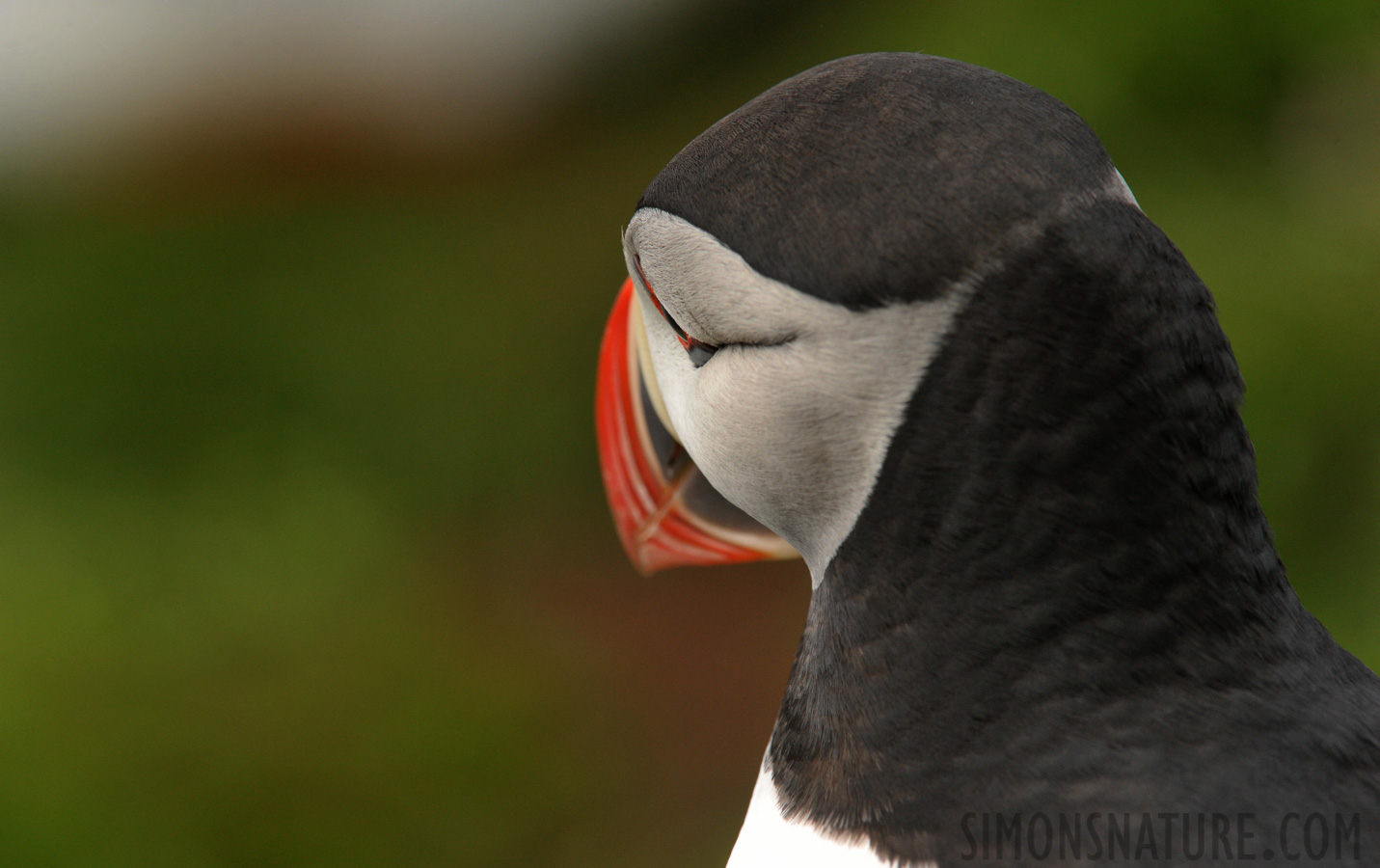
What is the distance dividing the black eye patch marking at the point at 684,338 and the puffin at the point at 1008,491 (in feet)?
0.25

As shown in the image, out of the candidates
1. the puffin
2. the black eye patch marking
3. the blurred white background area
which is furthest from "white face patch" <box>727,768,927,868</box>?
the blurred white background area

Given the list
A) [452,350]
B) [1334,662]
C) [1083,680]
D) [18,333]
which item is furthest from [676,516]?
[18,333]

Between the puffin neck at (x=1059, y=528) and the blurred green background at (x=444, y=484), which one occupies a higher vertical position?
the puffin neck at (x=1059, y=528)

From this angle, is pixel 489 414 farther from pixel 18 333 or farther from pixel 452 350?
pixel 18 333

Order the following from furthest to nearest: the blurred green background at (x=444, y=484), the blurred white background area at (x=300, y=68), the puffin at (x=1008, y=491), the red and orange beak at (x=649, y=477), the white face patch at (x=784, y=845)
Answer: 1. the blurred white background area at (x=300, y=68)
2. the blurred green background at (x=444, y=484)
3. the red and orange beak at (x=649, y=477)
4. the white face patch at (x=784, y=845)
5. the puffin at (x=1008, y=491)

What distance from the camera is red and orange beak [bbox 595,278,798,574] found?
1.53 metres

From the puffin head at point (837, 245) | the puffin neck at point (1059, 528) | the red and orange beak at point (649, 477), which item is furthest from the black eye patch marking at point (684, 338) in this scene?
the puffin neck at point (1059, 528)

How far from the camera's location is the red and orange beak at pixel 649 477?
1.53 m

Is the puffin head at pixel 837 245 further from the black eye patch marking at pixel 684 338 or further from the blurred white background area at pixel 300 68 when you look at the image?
the blurred white background area at pixel 300 68

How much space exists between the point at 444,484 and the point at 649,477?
2.92 m

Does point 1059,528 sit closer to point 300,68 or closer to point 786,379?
A: point 786,379

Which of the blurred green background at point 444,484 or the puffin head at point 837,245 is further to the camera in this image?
the blurred green background at point 444,484

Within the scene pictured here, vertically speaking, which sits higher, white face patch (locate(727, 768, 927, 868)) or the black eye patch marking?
the black eye patch marking

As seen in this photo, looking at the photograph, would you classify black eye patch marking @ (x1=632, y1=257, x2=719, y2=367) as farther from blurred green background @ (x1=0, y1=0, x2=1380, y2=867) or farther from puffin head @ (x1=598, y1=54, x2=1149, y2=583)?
blurred green background @ (x1=0, y1=0, x2=1380, y2=867)
